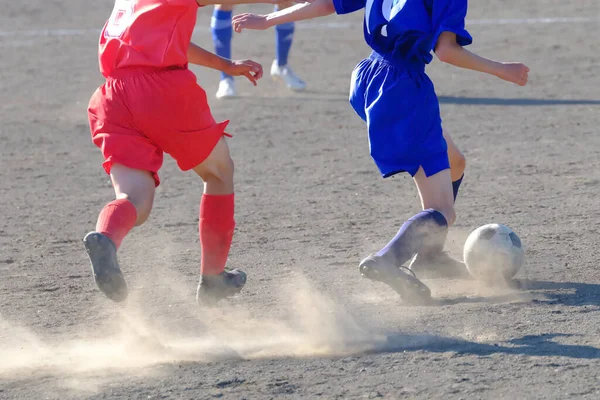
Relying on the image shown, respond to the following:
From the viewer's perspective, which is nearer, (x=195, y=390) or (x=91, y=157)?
(x=195, y=390)

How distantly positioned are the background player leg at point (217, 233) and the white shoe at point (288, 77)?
6.07 meters

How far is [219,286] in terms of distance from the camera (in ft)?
14.3

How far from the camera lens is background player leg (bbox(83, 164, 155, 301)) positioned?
3.66 m

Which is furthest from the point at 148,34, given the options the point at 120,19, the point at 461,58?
the point at 461,58

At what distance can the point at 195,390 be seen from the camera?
11.2 feet

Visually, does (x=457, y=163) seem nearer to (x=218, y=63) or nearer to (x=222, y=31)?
(x=218, y=63)

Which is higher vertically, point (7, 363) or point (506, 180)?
point (7, 363)

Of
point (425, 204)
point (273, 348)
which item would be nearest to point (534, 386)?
point (273, 348)

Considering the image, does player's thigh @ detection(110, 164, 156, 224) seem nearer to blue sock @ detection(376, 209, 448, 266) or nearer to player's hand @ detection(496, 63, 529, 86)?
blue sock @ detection(376, 209, 448, 266)

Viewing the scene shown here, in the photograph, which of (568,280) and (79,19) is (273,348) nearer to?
(568,280)

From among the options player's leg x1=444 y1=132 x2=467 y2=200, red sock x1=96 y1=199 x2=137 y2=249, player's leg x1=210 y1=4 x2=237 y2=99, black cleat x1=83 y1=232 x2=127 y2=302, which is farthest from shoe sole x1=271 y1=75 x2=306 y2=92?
black cleat x1=83 y1=232 x2=127 y2=302

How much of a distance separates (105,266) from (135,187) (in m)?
0.45

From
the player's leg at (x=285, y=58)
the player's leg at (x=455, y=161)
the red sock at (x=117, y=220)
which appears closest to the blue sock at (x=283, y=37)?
the player's leg at (x=285, y=58)

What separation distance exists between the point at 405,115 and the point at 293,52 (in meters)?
8.27
